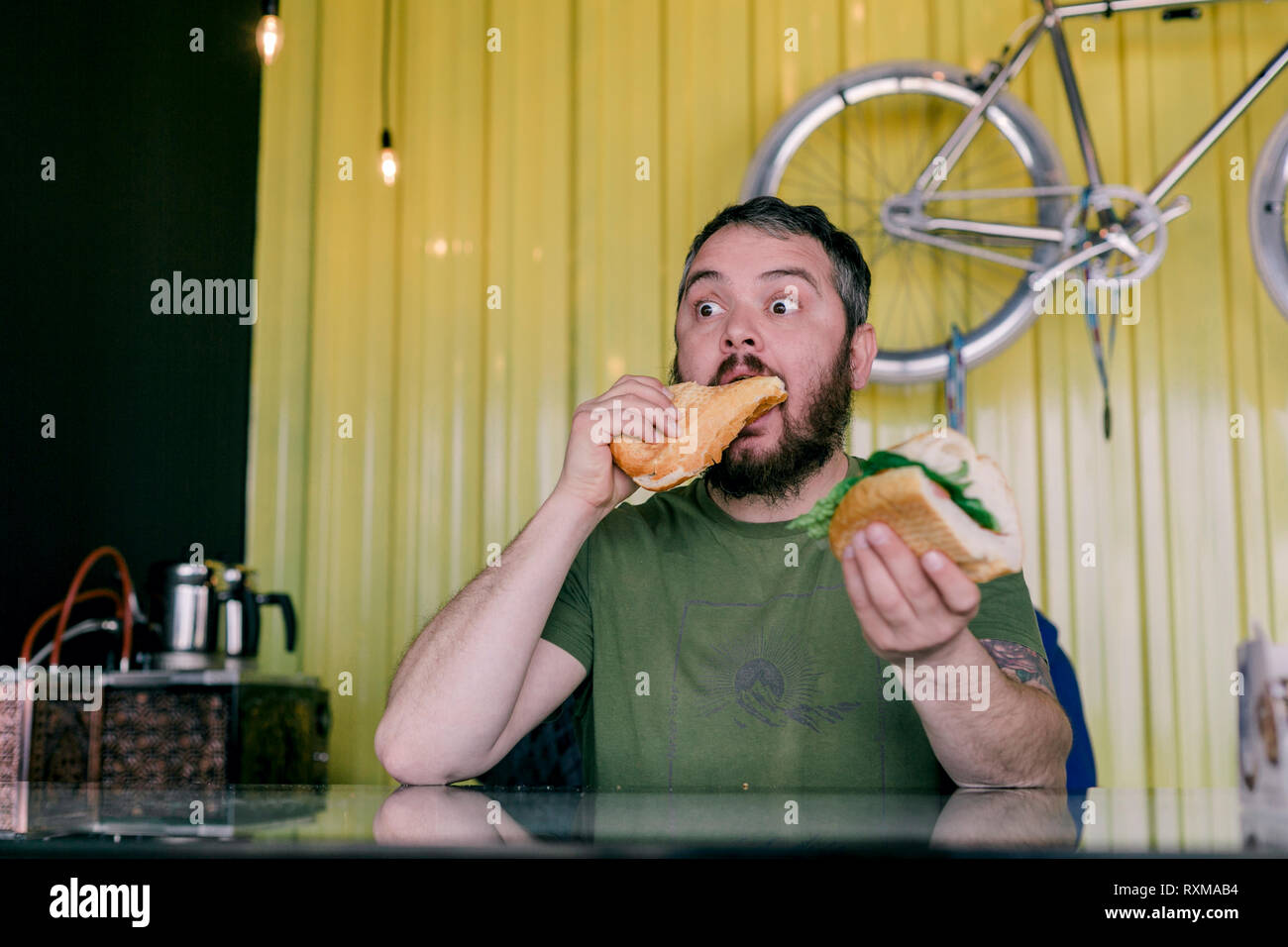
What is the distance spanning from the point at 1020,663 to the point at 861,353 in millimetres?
604

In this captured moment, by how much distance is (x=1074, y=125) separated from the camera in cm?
286

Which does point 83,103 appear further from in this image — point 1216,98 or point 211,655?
point 1216,98

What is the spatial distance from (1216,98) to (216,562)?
2743 mm

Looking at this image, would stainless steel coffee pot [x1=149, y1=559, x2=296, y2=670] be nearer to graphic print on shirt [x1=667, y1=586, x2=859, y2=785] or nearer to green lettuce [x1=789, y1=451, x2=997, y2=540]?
graphic print on shirt [x1=667, y1=586, x2=859, y2=785]

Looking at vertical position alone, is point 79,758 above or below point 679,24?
below

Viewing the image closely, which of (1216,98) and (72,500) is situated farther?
(1216,98)

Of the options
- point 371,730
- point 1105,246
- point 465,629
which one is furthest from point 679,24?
point 465,629

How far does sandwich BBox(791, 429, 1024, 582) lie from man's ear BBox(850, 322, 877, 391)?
0.71 m

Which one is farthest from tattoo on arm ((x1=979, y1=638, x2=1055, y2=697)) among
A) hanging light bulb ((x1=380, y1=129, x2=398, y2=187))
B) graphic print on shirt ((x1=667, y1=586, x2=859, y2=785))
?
hanging light bulb ((x1=380, y1=129, x2=398, y2=187))

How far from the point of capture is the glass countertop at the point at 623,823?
48cm

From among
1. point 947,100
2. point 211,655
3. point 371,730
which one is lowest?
point 371,730

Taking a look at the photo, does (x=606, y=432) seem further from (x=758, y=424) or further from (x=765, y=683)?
(x=765, y=683)

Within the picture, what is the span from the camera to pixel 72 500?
7.84 ft

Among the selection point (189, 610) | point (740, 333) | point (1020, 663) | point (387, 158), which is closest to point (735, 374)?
point (740, 333)
